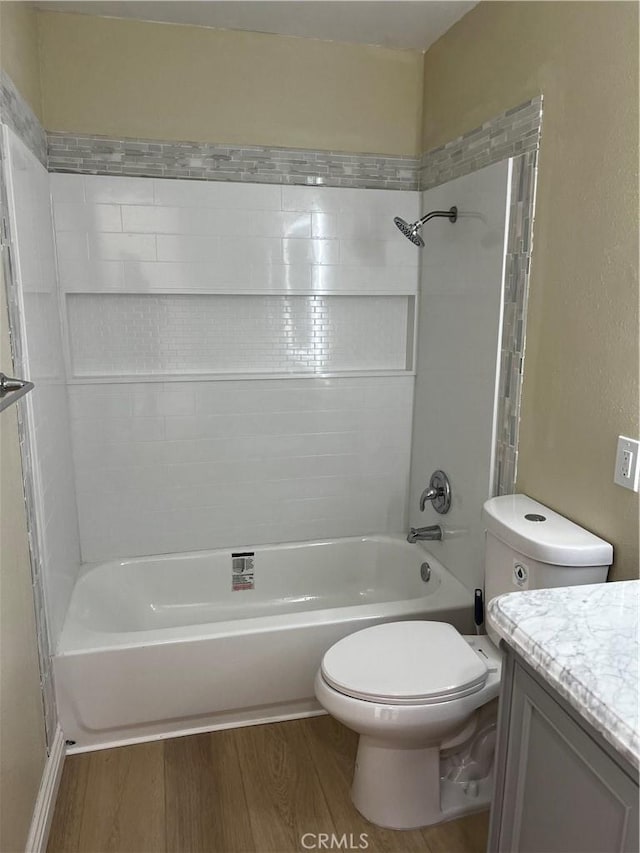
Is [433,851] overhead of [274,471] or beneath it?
beneath

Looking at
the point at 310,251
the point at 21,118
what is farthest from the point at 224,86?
the point at 21,118

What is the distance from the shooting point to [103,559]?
2.62 metres

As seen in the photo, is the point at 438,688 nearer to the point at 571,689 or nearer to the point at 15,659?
the point at 571,689

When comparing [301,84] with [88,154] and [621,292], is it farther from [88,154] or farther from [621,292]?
[621,292]

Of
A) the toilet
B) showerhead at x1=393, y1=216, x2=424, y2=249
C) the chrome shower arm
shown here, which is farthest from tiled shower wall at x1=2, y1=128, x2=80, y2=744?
the chrome shower arm

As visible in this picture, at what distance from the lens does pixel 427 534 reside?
253 centimetres

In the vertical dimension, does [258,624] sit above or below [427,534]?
below

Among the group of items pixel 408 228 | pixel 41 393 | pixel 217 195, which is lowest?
pixel 41 393

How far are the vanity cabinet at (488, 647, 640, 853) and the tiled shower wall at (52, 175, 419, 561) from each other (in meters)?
1.63

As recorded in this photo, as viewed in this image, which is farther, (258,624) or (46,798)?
(258,624)

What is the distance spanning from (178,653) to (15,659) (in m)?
0.61

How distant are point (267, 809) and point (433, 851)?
1.59 feet

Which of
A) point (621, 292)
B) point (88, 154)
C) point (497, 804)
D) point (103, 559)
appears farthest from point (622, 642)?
point (88, 154)

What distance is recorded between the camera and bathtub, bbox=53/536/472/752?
2033 mm
